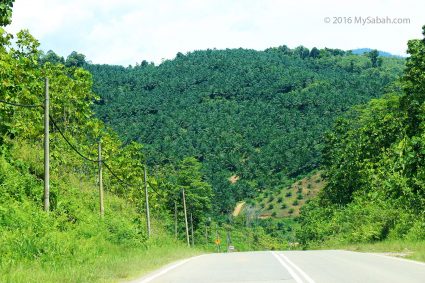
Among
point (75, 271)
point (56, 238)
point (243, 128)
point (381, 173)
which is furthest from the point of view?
point (243, 128)

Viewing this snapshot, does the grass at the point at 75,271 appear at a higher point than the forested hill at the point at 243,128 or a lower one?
lower

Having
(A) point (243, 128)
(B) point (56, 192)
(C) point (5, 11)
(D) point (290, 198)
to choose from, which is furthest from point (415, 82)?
(A) point (243, 128)

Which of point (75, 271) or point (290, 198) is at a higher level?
point (290, 198)

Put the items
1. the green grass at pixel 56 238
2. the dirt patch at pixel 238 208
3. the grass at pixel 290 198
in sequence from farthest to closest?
the dirt patch at pixel 238 208 < the grass at pixel 290 198 < the green grass at pixel 56 238

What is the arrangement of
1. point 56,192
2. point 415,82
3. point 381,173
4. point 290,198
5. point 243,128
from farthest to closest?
point 243,128, point 290,198, point 381,173, point 415,82, point 56,192

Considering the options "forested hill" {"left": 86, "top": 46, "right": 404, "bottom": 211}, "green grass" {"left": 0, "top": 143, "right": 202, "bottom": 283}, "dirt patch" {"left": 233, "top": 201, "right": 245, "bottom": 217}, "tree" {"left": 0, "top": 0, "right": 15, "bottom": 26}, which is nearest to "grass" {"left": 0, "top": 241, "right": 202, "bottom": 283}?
"green grass" {"left": 0, "top": 143, "right": 202, "bottom": 283}

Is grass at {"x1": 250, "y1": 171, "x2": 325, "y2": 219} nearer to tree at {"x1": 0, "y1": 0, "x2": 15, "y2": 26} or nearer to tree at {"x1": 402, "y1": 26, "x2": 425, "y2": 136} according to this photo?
tree at {"x1": 402, "y1": 26, "x2": 425, "y2": 136}

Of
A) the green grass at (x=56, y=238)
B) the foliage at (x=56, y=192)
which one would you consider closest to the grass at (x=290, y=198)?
the foliage at (x=56, y=192)

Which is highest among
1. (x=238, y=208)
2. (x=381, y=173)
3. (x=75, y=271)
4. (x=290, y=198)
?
(x=290, y=198)

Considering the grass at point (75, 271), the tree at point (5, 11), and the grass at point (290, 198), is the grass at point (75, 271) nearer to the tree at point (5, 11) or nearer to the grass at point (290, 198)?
the tree at point (5, 11)

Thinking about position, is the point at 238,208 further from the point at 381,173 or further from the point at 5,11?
the point at 5,11

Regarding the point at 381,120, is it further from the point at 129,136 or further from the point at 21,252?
the point at 129,136

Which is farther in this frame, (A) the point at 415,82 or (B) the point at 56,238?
(A) the point at 415,82

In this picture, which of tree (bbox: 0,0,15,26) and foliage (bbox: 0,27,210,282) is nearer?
foliage (bbox: 0,27,210,282)
